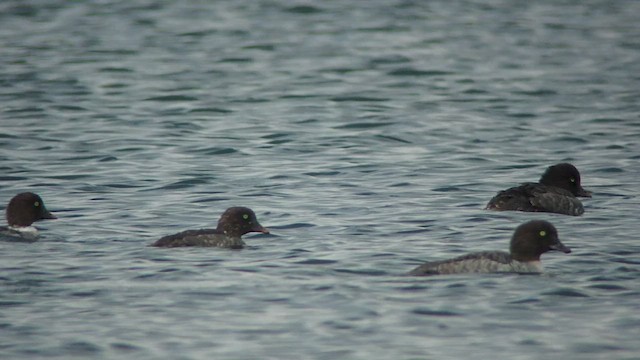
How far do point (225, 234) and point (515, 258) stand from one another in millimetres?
3511

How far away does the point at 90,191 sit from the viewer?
20234mm

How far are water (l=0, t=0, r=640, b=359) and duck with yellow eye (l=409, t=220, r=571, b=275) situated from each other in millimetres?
189

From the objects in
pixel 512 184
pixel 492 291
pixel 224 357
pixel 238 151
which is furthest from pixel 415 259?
pixel 238 151

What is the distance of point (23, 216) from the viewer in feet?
54.4

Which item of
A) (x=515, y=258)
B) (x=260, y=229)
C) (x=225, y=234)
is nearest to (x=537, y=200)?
(x=515, y=258)

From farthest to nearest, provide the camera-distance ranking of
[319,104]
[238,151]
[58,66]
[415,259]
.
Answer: [58,66] < [319,104] < [238,151] < [415,259]

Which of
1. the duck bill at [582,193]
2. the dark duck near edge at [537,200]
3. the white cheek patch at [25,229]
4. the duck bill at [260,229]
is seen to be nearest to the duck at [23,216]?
the white cheek patch at [25,229]

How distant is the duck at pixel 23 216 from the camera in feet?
53.8

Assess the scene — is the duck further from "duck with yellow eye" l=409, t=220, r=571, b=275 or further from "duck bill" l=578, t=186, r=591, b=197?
"duck bill" l=578, t=186, r=591, b=197

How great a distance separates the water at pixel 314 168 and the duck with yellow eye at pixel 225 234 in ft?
0.50

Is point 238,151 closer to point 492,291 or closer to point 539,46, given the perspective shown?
Answer: point 492,291

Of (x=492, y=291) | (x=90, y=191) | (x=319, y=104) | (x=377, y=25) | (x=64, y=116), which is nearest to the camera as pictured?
(x=492, y=291)

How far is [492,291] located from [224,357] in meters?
3.25

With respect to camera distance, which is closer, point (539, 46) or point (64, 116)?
point (64, 116)
